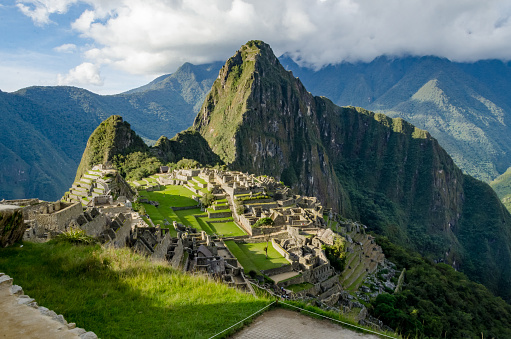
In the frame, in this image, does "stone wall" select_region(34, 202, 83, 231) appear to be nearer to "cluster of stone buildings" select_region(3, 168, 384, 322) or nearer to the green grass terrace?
"cluster of stone buildings" select_region(3, 168, 384, 322)

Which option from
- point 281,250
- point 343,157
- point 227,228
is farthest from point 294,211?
point 343,157

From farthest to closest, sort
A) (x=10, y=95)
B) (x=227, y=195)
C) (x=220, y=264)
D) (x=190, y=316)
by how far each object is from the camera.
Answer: (x=10, y=95), (x=227, y=195), (x=220, y=264), (x=190, y=316)

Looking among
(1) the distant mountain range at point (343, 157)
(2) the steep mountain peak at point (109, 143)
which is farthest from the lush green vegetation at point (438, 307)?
(2) the steep mountain peak at point (109, 143)

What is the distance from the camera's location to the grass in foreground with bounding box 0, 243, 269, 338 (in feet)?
23.4

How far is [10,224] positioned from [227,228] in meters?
23.5

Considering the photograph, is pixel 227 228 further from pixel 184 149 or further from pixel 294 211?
pixel 184 149

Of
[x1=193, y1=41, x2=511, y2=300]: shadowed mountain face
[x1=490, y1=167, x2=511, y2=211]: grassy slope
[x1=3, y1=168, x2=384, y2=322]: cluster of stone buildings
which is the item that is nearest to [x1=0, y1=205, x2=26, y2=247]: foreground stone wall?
[x1=3, y1=168, x2=384, y2=322]: cluster of stone buildings

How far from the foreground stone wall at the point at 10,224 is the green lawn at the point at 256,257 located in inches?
585

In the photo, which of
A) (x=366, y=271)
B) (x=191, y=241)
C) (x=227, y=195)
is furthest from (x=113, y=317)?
(x=227, y=195)

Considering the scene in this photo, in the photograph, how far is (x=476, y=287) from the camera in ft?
143

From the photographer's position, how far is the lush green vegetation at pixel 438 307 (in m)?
23.0

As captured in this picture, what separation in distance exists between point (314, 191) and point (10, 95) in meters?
111

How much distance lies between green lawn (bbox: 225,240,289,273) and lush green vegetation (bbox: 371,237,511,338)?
7.40 meters

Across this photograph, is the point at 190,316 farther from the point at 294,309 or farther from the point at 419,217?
the point at 419,217
